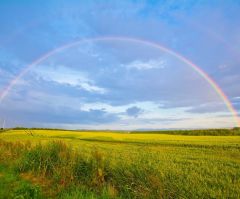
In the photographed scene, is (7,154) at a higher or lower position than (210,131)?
lower

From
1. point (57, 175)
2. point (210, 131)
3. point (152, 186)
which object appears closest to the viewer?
point (152, 186)

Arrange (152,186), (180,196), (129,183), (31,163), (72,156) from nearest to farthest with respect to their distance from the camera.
Answer: (180,196)
(152,186)
(129,183)
(72,156)
(31,163)

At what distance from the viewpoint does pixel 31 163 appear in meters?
13.3

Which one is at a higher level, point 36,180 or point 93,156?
point 93,156

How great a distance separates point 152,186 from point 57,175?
14.6 feet

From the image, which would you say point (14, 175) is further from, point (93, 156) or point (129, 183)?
point (129, 183)

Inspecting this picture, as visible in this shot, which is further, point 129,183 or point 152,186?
point 129,183

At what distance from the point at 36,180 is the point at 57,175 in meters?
1.16

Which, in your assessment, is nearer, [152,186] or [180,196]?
[180,196]

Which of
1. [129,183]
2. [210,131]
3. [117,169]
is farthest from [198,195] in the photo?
[210,131]

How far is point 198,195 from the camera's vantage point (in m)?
7.73

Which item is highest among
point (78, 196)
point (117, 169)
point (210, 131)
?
point (210, 131)

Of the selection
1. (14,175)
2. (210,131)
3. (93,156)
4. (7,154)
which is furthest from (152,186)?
(210,131)

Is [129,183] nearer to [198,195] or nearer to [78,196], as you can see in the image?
[78,196]
